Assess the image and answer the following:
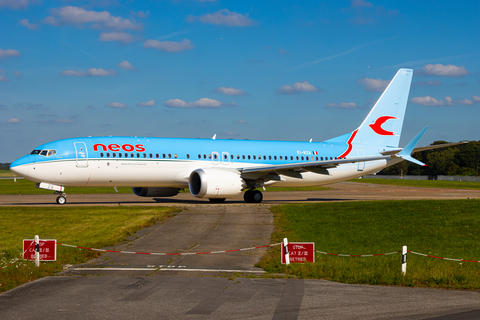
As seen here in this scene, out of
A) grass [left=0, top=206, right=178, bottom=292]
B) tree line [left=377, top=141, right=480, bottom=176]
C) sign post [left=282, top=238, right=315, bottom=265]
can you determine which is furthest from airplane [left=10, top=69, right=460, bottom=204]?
tree line [left=377, top=141, right=480, bottom=176]

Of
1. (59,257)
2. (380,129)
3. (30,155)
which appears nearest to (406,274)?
(59,257)

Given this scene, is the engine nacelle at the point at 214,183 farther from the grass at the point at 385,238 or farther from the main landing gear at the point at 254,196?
the grass at the point at 385,238

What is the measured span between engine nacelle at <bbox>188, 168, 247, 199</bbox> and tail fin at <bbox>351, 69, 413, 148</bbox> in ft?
41.5

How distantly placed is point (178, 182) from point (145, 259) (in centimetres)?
1777

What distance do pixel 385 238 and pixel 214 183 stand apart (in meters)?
14.1

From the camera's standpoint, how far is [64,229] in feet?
66.3

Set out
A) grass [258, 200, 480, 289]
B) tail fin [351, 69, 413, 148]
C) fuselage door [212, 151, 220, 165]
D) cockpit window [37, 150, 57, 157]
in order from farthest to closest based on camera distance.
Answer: tail fin [351, 69, 413, 148]
fuselage door [212, 151, 220, 165]
cockpit window [37, 150, 57, 157]
grass [258, 200, 480, 289]

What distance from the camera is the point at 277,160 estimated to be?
35438 mm

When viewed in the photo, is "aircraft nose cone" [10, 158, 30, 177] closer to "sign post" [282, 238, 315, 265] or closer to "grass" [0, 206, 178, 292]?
"grass" [0, 206, 178, 292]

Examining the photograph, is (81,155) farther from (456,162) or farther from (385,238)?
(456,162)

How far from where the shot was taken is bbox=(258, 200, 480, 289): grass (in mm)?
11984

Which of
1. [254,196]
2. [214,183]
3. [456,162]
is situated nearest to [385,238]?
[214,183]

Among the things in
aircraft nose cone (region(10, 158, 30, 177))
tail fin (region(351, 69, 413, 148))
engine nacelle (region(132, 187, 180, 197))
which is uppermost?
tail fin (region(351, 69, 413, 148))

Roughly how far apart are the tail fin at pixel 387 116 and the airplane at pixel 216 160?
0.08 metres
